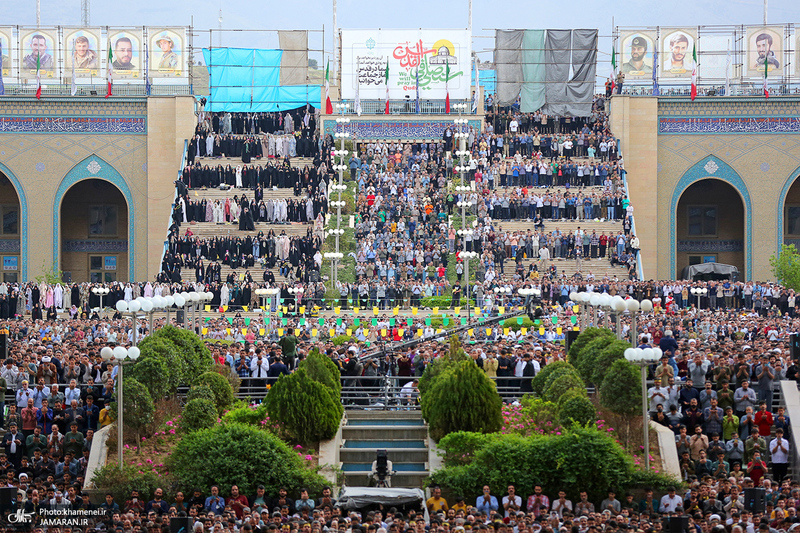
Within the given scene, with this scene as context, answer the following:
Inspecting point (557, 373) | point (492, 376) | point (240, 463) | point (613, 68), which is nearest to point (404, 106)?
point (613, 68)

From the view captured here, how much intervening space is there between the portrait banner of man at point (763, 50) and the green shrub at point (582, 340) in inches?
1153

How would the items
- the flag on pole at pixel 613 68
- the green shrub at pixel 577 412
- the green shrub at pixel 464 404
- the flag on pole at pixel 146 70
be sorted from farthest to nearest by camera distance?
the flag on pole at pixel 613 68 < the flag on pole at pixel 146 70 < the green shrub at pixel 464 404 < the green shrub at pixel 577 412

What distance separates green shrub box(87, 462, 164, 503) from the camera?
53.0 ft

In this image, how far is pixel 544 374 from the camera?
19.7 metres

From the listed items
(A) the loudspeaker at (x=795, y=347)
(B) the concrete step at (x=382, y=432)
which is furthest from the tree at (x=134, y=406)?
(A) the loudspeaker at (x=795, y=347)

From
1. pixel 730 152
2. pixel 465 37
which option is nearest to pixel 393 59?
pixel 465 37

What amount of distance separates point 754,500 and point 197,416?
7.90 m

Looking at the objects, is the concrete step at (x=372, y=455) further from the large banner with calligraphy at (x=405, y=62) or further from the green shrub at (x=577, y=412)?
the large banner with calligraphy at (x=405, y=62)

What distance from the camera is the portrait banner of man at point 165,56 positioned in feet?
153

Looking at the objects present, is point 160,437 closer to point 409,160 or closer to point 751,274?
point 409,160

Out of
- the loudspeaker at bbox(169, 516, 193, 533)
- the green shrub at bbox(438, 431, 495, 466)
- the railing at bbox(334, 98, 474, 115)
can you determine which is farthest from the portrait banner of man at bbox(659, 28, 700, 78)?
the loudspeaker at bbox(169, 516, 193, 533)

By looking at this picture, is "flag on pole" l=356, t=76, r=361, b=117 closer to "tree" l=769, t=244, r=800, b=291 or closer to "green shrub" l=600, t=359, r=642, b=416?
"tree" l=769, t=244, r=800, b=291

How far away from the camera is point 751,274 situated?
44844 millimetres

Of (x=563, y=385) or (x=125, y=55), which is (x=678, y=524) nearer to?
(x=563, y=385)
